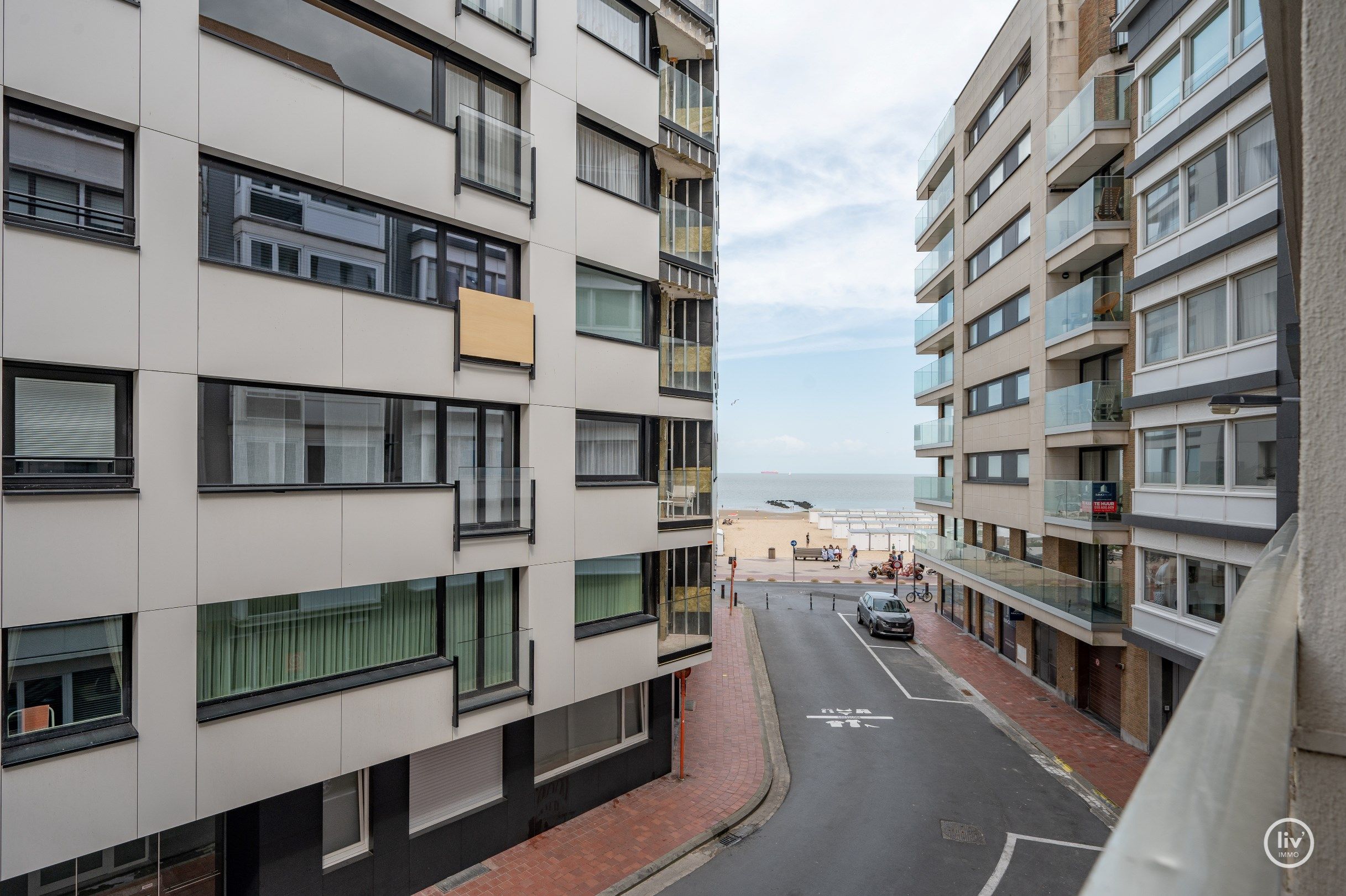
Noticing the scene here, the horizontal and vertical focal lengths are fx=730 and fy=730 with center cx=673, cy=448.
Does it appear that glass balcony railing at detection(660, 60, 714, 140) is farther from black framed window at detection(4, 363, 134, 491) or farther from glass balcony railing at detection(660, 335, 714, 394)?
black framed window at detection(4, 363, 134, 491)

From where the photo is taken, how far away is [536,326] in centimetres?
1294

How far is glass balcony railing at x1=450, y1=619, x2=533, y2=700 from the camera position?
12.0m

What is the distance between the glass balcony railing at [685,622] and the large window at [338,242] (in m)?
7.55

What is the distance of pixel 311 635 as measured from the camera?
34.1 ft

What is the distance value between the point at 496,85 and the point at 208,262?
5.98 m

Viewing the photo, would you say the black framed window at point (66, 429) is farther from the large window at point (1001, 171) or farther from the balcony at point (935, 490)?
the balcony at point (935, 490)

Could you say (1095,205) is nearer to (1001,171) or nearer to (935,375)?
(1001,171)

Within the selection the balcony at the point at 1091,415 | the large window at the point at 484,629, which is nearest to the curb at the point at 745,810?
the large window at the point at 484,629

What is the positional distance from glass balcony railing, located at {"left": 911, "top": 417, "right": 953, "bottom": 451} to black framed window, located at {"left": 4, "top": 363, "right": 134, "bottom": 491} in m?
29.8

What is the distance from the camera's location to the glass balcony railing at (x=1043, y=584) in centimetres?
1917

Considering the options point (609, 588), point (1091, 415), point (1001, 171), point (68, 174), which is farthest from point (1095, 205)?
point (68, 174)

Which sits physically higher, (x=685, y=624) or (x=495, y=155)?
(x=495, y=155)

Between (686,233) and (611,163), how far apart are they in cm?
257

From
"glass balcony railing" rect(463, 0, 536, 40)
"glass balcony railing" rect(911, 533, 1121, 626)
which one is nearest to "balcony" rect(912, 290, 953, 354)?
"glass balcony railing" rect(911, 533, 1121, 626)
